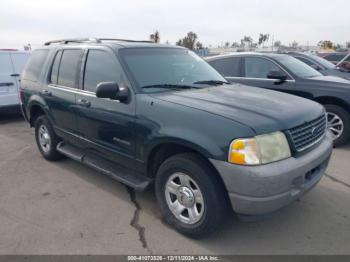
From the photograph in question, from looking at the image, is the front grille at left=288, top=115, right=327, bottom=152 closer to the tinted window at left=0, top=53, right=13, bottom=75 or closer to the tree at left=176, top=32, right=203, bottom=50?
the tinted window at left=0, top=53, right=13, bottom=75

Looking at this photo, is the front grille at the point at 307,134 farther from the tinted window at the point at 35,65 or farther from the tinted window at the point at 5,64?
the tinted window at the point at 5,64

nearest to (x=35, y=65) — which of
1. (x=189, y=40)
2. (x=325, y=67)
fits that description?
(x=325, y=67)

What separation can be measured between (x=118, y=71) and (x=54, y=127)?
189 centimetres

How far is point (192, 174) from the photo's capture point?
2928 millimetres

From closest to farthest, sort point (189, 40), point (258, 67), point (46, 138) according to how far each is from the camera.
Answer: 1. point (46, 138)
2. point (258, 67)
3. point (189, 40)

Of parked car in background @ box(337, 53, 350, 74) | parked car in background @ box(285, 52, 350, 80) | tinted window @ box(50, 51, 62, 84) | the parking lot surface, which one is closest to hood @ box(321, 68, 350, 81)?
parked car in background @ box(285, 52, 350, 80)

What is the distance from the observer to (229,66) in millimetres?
7109

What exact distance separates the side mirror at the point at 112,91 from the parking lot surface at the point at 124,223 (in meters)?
1.31

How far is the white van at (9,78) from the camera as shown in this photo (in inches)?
311

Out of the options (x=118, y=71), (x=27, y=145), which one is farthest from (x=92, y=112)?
(x=27, y=145)

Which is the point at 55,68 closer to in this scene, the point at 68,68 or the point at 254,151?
the point at 68,68

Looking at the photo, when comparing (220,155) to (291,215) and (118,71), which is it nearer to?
(291,215)

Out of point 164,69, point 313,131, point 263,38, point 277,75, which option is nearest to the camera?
point 313,131

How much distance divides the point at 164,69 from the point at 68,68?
1531 mm
